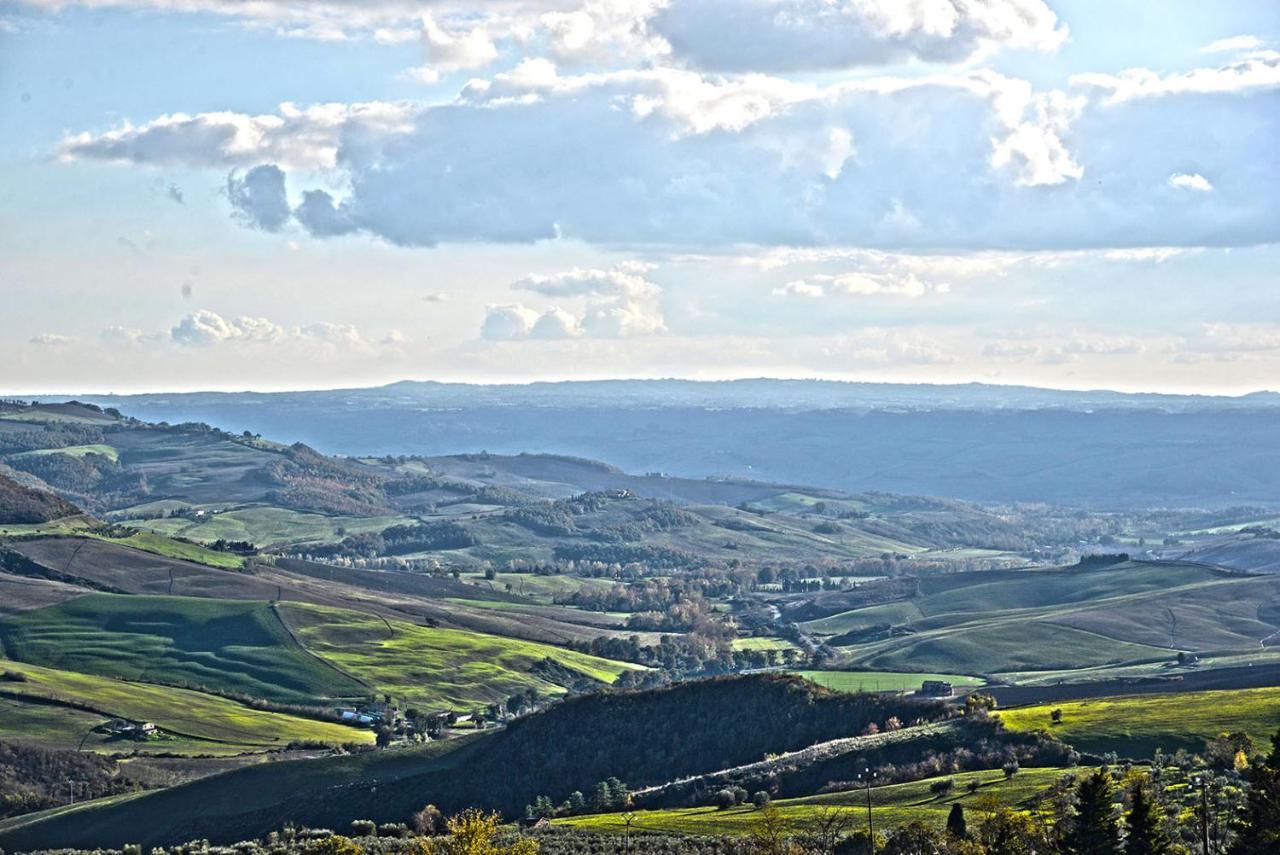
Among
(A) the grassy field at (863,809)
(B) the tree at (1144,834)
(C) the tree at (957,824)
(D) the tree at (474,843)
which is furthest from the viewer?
(A) the grassy field at (863,809)

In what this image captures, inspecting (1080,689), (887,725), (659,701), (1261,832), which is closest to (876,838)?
(1261,832)

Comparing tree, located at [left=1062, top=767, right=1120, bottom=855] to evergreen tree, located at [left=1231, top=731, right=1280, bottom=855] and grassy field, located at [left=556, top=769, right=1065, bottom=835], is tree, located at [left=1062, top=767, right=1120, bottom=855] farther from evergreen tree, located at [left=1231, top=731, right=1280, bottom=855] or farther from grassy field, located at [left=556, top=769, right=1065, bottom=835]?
grassy field, located at [left=556, top=769, right=1065, bottom=835]

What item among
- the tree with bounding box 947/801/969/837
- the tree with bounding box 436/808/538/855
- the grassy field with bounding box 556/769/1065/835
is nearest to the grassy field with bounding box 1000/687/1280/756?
the grassy field with bounding box 556/769/1065/835

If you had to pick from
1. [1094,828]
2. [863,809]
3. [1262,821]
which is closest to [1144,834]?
[1094,828]

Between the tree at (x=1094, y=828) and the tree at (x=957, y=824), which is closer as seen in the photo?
the tree at (x=1094, y=828)

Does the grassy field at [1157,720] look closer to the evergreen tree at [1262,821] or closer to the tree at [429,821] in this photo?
the tree at [429,821]

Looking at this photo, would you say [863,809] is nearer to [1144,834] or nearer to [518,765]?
[1144,834]

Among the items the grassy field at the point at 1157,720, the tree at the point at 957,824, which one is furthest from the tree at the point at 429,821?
the tree at the point at 957,824
